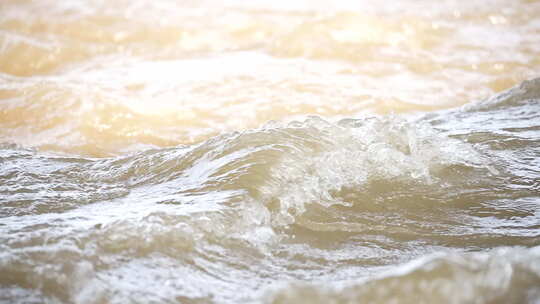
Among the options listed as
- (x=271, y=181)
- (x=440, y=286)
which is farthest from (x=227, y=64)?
(x=440, y=286)

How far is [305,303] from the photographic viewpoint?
4.91 ft

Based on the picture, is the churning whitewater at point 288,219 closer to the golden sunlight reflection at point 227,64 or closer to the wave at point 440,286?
the wave at point 440,286

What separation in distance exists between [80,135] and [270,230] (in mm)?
2313

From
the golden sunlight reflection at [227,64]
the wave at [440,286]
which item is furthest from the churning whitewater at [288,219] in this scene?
the golden sunlight reflection at [227,64]

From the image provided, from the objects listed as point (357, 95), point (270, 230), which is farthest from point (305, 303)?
point (357, 95)

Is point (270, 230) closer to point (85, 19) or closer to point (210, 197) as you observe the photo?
point (210, 197)

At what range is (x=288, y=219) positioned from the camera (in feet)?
7.30

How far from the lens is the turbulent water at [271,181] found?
1722 millimetres

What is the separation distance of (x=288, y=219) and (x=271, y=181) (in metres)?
0.22

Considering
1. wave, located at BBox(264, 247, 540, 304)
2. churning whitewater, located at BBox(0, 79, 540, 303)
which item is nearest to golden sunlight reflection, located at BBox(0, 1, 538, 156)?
churning whitewater, located at BBox(0, 79, 540, 303)

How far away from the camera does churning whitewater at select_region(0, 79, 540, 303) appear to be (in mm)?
1652

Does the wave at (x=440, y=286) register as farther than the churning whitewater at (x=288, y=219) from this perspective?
No

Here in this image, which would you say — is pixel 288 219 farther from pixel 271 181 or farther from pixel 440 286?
pixel 440 286

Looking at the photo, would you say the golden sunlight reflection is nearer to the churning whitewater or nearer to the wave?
the churning whitewater
